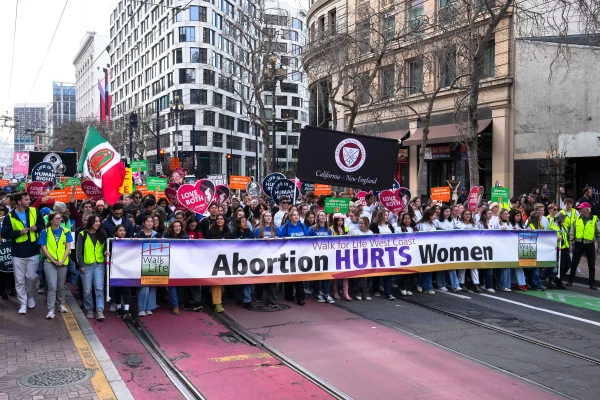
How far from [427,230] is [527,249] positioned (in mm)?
2189

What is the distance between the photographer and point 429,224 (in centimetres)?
1159

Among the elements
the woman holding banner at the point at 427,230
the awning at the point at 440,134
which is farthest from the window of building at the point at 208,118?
the woman holding banner at the point at 427,230

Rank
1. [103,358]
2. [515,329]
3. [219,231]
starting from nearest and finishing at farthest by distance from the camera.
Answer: [103,358]
[515,329]
[219,231]

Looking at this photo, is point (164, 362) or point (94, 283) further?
point (94, 283)

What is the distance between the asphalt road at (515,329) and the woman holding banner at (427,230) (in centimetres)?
26

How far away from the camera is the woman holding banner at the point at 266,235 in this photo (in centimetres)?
1015

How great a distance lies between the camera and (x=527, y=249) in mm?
11930

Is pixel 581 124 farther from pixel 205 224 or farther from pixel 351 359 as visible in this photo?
pixel 351 359

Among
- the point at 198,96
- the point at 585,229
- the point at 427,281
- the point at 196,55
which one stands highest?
the point at 196,55

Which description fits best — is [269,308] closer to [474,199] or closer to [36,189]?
[36,189]

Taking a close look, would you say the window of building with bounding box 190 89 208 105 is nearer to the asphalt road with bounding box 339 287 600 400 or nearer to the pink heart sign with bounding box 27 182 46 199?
the pink heart sign with bounding box 27 182 46 199

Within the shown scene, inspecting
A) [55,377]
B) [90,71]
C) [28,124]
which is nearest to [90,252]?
[55,377]

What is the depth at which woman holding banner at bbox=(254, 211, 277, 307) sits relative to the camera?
10148mm

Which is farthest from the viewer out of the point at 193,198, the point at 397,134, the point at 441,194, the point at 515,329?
the point at 397,134
